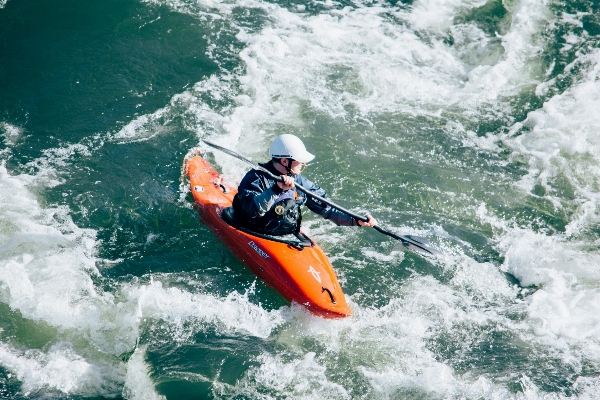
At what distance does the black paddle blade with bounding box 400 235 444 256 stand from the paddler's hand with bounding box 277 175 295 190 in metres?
1.47

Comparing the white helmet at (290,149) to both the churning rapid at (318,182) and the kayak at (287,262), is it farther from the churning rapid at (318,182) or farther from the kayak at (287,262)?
the churning rapid at (318,182)

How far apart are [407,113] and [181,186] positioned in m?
3.87

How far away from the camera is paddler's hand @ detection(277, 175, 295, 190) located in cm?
582

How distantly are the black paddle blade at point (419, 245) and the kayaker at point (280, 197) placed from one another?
20.9 inches

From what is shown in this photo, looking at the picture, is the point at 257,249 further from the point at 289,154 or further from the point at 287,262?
the point at 289,154

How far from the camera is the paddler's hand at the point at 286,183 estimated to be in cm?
582

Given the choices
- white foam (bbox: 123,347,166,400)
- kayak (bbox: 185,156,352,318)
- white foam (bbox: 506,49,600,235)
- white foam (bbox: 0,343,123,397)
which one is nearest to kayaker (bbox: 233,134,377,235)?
kayak (bbox: 185,156,352,318)

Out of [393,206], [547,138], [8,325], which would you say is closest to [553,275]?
[393,206]

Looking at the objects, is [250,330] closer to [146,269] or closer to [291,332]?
[291,332]

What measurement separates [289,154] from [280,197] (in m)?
0.50

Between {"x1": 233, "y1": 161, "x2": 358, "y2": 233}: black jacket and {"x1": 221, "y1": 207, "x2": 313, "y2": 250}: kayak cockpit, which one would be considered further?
{"x1": 221, "y1": 207, "x2": 313, "y2": 250}: kayak cockpit

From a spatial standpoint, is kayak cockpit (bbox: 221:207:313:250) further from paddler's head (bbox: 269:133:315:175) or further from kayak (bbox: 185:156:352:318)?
paddler's head (bbox: 269:133:315:175)

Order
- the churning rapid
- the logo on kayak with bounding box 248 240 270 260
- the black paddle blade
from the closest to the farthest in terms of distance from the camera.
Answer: the churning rapid → the logo on kayak with bounding box 248 240 270 260 → the black paddle blade

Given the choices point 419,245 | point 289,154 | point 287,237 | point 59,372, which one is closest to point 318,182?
point 287,237
